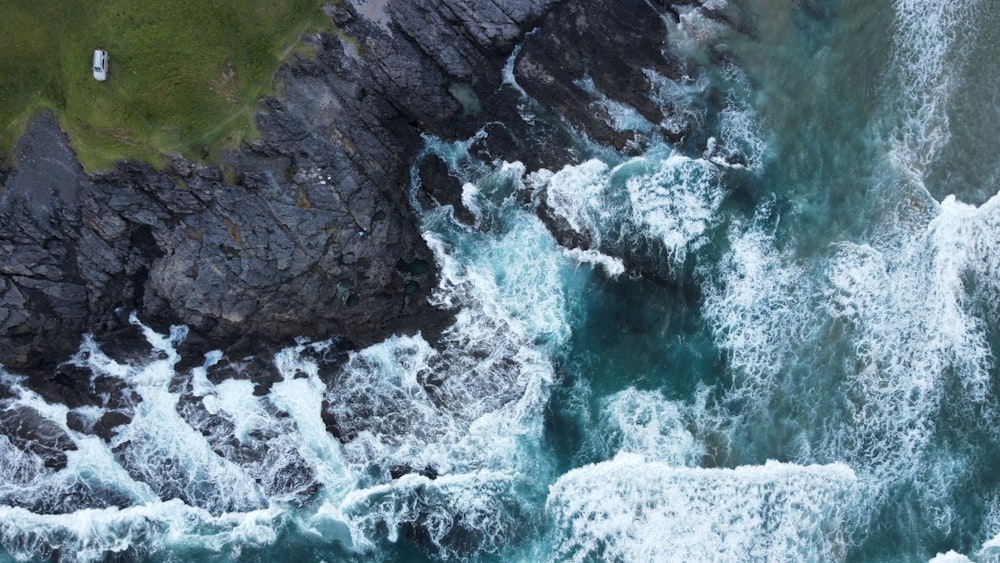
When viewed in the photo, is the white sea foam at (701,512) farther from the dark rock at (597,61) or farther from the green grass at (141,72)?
the green grass at (141,72)

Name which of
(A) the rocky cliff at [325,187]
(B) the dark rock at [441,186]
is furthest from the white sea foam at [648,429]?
(B) the dark rock at [441,186]

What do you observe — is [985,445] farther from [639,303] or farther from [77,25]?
[77,25]

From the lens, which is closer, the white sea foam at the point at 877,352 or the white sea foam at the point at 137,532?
the white sea foam at the point at 877,352

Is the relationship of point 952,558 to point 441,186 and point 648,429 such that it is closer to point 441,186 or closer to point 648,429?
point 648,429

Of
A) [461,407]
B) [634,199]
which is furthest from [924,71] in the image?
[461,407]

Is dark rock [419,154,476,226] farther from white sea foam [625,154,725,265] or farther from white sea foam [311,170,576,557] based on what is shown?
white sea foam [625,154,725,265]

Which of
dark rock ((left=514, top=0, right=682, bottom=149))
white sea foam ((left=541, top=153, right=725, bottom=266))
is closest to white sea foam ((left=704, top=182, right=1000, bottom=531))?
white sea foam ((left=541, top=153, right=725, bottom=266))

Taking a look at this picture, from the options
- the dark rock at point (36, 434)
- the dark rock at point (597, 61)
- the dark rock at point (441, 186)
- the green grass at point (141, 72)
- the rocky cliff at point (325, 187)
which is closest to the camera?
the green grass at point (141, 72)
